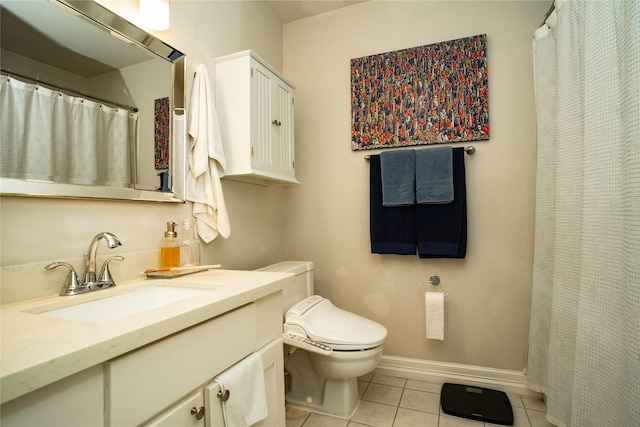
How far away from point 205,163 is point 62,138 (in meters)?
0.54

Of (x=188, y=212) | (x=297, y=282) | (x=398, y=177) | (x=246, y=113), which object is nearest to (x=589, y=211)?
(x=398, y=177)

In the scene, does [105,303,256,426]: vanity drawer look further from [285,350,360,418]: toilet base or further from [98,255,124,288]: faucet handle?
[285,350,360,418]: toilet base

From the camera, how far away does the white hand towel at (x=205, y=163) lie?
1.49 m

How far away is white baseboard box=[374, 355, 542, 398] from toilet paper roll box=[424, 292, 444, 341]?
238 millimetres

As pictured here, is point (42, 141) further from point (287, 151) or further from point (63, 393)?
point (287, 151)

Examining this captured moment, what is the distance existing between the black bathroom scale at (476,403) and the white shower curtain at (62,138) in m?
1.88

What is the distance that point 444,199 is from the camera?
1.91 meters

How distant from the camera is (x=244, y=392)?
3.14ft

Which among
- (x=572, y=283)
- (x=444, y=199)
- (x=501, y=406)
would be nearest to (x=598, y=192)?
(x=572, y=283)

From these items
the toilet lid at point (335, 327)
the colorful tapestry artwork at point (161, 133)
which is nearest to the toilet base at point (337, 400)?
the toilet lid at point (335, 327)

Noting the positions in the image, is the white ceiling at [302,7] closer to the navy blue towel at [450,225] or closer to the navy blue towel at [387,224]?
the navy blue towel at [387,224]

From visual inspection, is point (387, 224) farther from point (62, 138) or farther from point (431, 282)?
point (62, 138)

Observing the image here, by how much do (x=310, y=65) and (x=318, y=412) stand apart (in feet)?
7.29

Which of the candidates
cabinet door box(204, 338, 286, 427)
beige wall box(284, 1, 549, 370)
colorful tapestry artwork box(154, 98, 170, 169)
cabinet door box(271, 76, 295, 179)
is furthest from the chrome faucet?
beige wall box(284, 1, 549, 370)
